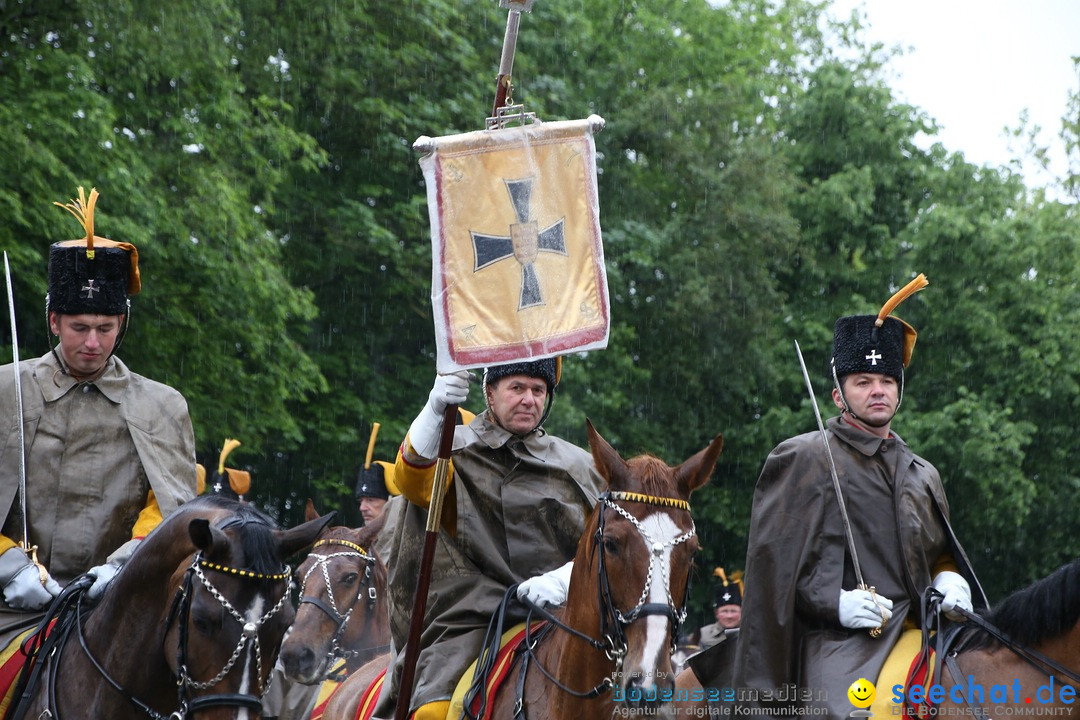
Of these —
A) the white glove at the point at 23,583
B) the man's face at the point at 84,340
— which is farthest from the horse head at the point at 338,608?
the white glove at the point at 23,583

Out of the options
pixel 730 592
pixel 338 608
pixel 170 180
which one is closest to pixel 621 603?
pixel 338 608

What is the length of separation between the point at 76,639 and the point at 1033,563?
20.1m

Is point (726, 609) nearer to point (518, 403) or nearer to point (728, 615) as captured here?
point (728, 615)

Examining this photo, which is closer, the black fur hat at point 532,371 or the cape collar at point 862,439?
the black fur hat at point 532,371

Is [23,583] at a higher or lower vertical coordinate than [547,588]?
higher

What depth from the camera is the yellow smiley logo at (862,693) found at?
21.4 feet

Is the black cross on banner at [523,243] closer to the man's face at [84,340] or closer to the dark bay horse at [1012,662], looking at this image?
the man's face at [84,340]

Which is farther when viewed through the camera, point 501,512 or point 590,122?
point 501,512

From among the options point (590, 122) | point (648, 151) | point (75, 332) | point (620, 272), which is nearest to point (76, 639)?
point (75, 332)

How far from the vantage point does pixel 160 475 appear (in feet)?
22.1

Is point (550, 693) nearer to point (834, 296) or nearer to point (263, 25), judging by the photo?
point (263, 25)

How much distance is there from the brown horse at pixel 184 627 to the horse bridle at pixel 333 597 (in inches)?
174

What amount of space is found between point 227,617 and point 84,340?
202cm

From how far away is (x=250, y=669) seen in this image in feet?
17.1
